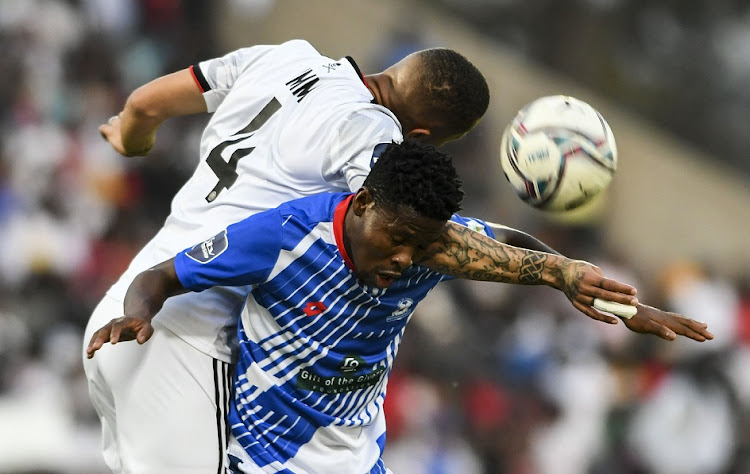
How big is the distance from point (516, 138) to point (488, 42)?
918cm

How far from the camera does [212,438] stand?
452 cm

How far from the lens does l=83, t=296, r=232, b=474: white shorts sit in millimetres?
4500

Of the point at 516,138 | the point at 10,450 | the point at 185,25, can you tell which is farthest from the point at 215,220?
the point at 185,25

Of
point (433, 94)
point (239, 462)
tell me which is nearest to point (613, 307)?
point (433, 94)

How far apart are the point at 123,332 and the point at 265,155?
0.94 m

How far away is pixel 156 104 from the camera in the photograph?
201 inches

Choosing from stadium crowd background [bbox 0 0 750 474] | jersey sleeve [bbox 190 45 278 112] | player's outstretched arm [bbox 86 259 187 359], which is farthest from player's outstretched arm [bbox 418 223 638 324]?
stadium crowd background [bbox 0 0 750 474]

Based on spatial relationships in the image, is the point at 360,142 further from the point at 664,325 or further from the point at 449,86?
the point at 664,325

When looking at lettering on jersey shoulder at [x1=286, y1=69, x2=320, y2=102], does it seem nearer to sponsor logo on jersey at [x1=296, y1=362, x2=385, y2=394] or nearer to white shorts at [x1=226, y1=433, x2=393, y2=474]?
sponsor logo on jersey at [x1=296, y1=362, x2=385, y2=394]

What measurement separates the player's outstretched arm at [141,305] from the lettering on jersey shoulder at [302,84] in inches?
31.3

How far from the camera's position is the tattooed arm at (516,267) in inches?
162

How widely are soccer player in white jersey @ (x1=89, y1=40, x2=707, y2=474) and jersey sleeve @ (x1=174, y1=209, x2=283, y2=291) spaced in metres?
0.29

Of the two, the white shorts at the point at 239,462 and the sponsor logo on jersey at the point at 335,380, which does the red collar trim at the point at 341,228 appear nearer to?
the sponsor logo on jersey at the point at 335,380

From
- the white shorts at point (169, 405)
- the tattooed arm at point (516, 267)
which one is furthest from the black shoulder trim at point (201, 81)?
the tattooed arm at point (516, 267)
